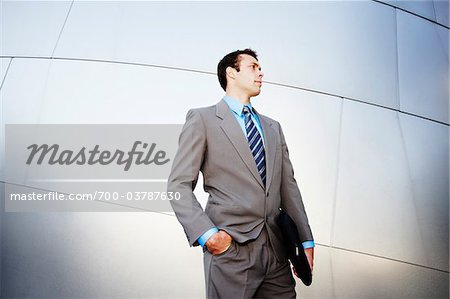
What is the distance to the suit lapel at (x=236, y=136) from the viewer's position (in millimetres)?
2359

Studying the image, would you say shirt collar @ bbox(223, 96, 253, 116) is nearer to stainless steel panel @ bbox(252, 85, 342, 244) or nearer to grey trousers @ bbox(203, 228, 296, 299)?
grey trousers @ bbox(203, 228, 296, 299)

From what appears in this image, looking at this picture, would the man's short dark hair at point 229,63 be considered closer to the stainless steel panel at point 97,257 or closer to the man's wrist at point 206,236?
the man's wrist at point 206,236

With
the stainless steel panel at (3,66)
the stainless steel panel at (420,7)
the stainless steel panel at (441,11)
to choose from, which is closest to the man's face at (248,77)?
the stainless steel panel at (3,66)

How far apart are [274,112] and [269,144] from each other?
→ 1.45 metres

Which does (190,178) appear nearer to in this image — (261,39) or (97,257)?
(97,257)

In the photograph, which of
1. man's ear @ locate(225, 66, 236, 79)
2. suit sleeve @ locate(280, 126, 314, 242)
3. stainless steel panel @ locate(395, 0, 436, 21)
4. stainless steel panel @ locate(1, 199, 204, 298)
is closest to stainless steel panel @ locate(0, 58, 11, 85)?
stainless steel panel @ locate(1, 199, 204, 298)

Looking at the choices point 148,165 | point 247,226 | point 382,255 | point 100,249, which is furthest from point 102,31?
point 382,255

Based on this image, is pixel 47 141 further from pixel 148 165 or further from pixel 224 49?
pixel 224 49

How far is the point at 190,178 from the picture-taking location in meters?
2.34

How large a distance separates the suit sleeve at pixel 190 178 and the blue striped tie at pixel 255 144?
0.26 metres

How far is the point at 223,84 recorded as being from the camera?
9.24 ft

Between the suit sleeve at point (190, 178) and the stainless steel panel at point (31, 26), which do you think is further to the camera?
the stainless steel panel at point (31, 26)

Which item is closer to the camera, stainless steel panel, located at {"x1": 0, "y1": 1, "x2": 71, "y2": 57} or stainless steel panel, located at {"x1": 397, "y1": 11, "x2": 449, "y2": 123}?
stainless steel panel, located at {"x1": 0, "y1": 1, "x2": 71, "y2": 57}

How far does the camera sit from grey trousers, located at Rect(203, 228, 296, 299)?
213 centimetres
